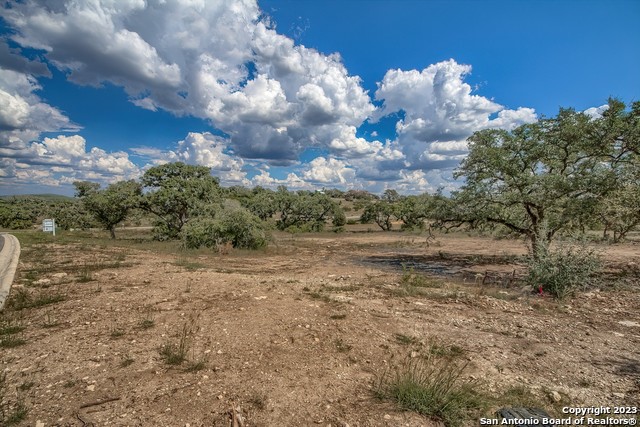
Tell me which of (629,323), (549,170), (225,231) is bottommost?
(629,323)

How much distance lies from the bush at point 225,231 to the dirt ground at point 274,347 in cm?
1184

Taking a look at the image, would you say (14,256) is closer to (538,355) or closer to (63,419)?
(63,419)

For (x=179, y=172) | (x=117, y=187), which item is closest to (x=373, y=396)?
(x=179, y=172)

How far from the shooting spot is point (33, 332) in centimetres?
540

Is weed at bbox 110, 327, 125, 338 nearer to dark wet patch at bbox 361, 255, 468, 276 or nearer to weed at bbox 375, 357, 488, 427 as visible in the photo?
weed at bbox 375, 357, 488, 427

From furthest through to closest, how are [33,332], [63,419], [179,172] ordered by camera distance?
[179,172] < [33,332] < [63,419]

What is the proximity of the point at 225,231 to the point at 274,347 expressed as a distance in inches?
726

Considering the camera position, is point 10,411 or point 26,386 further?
point 26,386

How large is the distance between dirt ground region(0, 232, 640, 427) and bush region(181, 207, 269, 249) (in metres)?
11.8

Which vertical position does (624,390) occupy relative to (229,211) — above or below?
below

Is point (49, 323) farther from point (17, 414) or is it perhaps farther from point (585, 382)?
point (585, 382)

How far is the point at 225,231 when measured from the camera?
22562 mm

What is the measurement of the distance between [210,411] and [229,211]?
2072 cm

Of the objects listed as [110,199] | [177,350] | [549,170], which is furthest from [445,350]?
[110,199]
